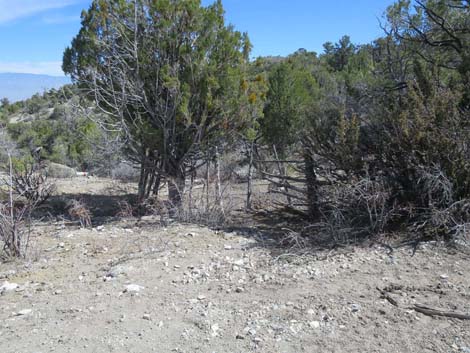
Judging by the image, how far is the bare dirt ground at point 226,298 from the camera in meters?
3.79

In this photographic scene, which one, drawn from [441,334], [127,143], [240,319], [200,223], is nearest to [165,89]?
[127,143]

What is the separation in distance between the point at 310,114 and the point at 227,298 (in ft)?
13.4

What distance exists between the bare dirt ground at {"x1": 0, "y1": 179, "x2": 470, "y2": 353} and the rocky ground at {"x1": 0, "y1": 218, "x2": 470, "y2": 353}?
0.04ft

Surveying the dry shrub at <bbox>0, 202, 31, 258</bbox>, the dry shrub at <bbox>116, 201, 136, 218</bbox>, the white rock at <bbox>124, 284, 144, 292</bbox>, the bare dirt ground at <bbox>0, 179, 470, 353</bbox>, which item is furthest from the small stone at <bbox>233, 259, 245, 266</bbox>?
the dry shrub at <bbox>116, 201, 136, 218</bbox>

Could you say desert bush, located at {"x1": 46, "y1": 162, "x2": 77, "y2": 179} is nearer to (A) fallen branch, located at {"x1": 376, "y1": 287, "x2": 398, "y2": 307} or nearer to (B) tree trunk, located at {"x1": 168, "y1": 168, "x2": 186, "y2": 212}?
(B) tree trunk, located at {"x1": 168, "y1": 168, "x2": 186, "y2": 212}

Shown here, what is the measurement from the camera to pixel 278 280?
498cm

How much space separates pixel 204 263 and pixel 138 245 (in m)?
1.19

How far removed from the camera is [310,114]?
783 centimetres

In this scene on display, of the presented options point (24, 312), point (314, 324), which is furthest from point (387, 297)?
point (24, 312)

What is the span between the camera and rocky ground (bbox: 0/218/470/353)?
3787mm

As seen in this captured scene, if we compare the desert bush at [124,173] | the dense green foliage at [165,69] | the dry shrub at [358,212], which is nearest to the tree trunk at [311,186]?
the dry shrub at [358,212]

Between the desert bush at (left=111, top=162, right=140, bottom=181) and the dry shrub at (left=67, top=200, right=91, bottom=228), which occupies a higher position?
the desert bush at (left=111, top=162, right=140, bottom=181)

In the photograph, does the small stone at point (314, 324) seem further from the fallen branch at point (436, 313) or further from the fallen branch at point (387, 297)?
the fallen branch at point (436, 313)

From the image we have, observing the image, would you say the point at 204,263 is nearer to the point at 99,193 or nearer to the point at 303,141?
the point at 303,141
